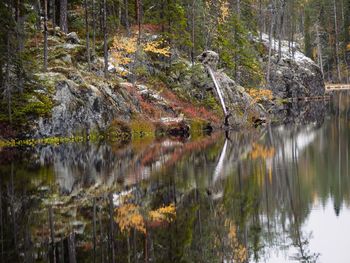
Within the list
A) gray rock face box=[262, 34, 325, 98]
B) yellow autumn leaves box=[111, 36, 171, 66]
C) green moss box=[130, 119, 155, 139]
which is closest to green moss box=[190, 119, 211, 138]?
green moss box=[130, 119, 155, 139]

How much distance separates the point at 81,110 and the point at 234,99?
15268mm

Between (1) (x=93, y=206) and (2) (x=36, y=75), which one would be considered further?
(2) (x=36, y=75)

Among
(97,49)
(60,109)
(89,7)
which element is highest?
(89,7)

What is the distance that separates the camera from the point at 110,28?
4622 centimetres

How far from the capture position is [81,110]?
1283 inches

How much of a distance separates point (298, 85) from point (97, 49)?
36.0 m

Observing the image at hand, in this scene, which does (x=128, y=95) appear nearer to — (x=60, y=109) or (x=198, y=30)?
(x=60, y=109)

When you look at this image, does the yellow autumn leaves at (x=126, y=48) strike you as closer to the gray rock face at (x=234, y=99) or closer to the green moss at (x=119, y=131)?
the green moss at (x=119, y=131)

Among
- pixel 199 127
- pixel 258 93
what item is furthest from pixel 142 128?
pixel 258 93

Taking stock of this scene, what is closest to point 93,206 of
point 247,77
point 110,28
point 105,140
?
point 105,140

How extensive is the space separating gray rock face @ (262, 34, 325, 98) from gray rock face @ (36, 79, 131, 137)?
3100cm

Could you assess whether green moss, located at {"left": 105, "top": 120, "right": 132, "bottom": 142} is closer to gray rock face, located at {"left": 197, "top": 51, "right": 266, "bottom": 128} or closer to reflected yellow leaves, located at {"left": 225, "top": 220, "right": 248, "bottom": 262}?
gray rock face, located at {"left": 197, "top": 51, "right": 266, "bottom": 128}

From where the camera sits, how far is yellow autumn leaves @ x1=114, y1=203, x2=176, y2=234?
1085 cm

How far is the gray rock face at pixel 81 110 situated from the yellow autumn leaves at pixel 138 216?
19.6 metres
